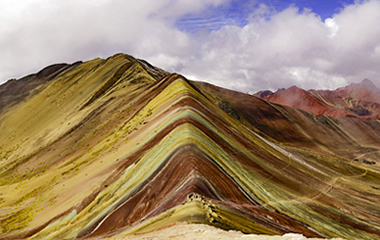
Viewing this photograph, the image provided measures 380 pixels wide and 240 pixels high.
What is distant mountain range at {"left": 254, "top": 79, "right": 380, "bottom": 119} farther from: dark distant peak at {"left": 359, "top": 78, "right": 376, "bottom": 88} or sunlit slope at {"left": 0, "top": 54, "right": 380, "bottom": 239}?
sunlit slope at {"left": 0, "top": 54, "right": 380, "bottom": 239}

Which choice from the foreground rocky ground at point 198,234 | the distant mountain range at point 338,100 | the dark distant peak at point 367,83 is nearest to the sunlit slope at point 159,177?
the foreground rocky ground at point 198,234

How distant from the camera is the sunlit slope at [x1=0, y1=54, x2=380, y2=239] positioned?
15203 mm

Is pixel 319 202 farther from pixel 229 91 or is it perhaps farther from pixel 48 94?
pixel 48 94

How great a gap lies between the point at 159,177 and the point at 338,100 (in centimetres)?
14206

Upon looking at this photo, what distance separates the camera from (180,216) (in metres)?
12.0

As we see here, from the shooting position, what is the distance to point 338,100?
139000 millimetres

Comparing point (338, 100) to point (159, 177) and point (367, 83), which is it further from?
point (159, 177)

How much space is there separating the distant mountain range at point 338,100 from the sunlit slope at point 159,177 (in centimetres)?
7895

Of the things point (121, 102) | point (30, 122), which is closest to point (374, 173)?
point (121, 102)

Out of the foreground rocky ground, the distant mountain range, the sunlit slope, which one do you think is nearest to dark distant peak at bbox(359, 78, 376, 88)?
the distant mountain range

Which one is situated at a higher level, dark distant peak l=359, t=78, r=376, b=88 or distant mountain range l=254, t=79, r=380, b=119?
dark distant peak l=359, t=78, r=376, b=88

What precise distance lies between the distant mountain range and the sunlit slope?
78.9m

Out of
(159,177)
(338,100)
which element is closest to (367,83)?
(338,100)

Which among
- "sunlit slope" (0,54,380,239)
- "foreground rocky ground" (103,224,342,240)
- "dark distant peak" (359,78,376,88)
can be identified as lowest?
"foreground rocky ground" (103,224,342,240)
